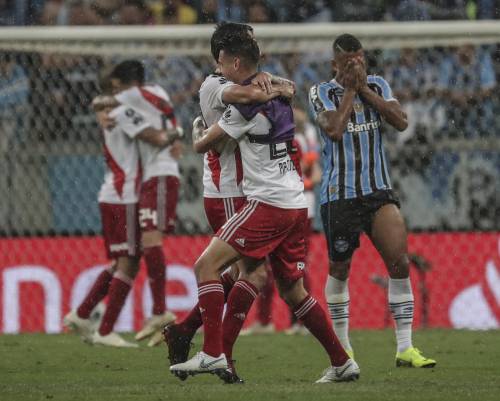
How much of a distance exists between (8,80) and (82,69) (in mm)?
744

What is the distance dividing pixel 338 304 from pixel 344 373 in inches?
39.9

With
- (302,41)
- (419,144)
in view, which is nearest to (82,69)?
(302,41)

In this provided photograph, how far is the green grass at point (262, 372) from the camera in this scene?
6.12m

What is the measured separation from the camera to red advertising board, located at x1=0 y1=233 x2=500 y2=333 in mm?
11625

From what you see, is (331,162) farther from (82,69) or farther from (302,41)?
(82,69)

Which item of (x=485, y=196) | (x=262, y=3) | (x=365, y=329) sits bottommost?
(x=365, y=329)

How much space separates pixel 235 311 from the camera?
6637mm

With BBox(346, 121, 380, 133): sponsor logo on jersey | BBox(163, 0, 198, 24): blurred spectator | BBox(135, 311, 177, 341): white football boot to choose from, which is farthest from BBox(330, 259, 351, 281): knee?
BBox(163, 0, 198, 24): blurred spectator

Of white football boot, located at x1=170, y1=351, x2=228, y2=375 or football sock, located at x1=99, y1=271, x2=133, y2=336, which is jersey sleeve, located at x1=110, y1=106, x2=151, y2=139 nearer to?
football sock, located at x1=99, y1=271, x2=133, y2=336

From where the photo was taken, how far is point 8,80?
1250cm

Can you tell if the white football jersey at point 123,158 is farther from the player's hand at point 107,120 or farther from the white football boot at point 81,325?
the white football boot at point 81,325

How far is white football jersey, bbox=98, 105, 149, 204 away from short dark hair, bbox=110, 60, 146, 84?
23cm

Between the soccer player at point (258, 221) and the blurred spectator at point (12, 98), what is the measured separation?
6.25 meters

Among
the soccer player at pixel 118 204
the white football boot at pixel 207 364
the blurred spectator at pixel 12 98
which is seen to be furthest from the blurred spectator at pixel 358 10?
the white football boot at pixel 207 364
